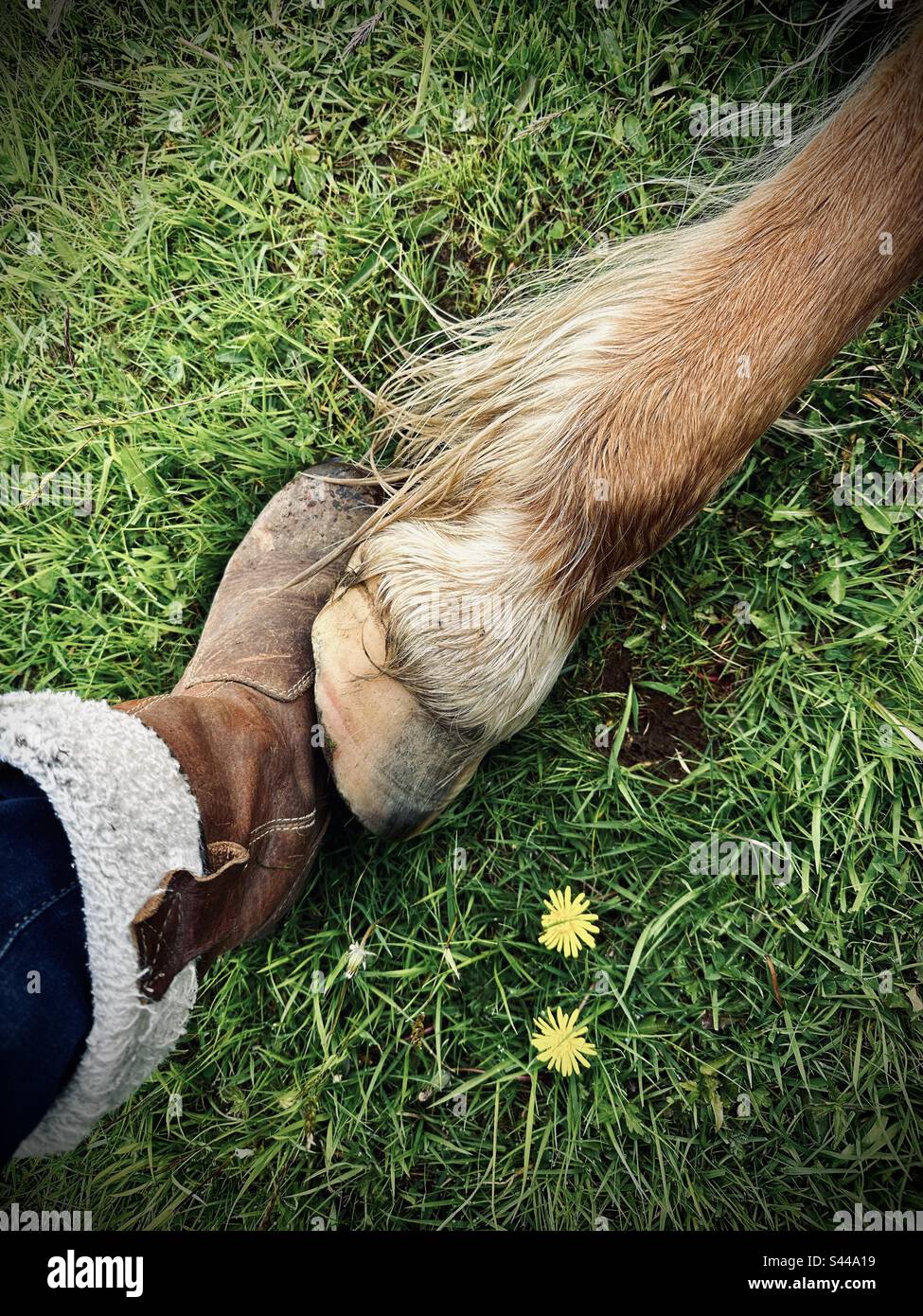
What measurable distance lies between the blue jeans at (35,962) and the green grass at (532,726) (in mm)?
884

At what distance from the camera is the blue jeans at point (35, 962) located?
107cm

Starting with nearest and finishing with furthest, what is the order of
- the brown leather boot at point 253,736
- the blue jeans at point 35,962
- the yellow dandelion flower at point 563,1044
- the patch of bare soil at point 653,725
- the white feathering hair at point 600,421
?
the blue jeans at point 35,962, the brown leather boot at point 253,736, the white feathering hair at point 600,421, the yellow dandelion flower at point 563,1044, the patch of bare soil at point 653,725

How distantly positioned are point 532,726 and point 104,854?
42.2 inches

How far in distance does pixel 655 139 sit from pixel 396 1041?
218 cm

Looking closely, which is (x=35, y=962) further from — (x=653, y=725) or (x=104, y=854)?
(x=653, y=725)

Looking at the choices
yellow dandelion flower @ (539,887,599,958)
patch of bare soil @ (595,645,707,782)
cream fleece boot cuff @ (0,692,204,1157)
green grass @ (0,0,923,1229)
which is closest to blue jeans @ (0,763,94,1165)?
cream fleece boot cuff @ (0,692,204,1157)

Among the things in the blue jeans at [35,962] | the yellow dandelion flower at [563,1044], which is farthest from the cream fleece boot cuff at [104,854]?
the yellow dandelion flower at [563,1044]

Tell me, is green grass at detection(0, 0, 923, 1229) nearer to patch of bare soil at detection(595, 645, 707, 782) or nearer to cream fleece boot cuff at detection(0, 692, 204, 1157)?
patch of bare soil at detection(595, 645, 707, 782)

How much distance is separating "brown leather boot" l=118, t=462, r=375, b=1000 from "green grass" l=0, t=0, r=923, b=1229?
17 cm

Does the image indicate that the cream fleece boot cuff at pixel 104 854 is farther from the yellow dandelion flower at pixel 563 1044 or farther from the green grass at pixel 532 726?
the yellow dandelion flower at pixel 563 1044

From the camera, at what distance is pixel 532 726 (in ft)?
6.52

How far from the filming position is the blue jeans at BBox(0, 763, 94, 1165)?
1.07 metres

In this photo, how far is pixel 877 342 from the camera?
1964 mm
